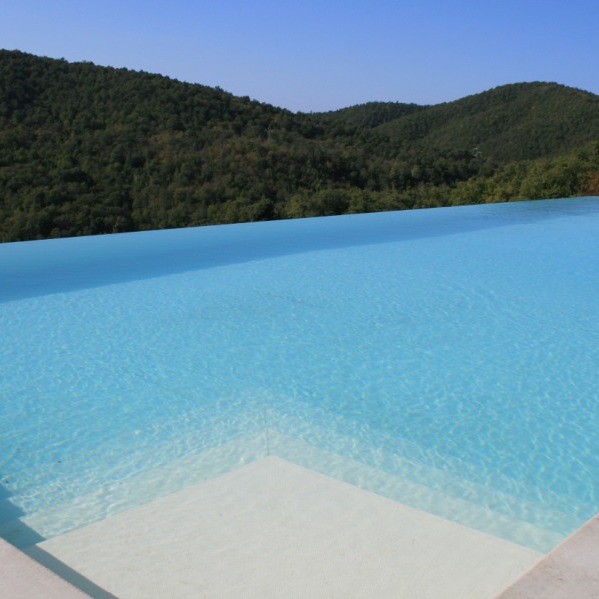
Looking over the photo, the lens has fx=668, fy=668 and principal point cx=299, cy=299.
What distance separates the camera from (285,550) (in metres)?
1.65

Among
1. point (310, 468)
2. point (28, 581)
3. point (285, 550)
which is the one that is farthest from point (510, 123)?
point (28, 581)

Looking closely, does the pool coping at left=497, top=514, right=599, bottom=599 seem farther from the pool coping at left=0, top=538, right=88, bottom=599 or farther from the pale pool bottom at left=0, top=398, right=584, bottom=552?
the pool coping at left=0, top=538, right=88, bottom=599

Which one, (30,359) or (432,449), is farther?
(30,359)

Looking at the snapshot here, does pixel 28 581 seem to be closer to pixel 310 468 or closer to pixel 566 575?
pixel 566 575

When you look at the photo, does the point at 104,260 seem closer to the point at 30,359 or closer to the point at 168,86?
the point at 30,359

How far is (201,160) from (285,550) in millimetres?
15123

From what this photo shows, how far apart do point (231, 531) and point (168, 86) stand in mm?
19452

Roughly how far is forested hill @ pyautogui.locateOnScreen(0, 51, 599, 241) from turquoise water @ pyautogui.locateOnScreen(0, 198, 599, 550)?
660 centimetres

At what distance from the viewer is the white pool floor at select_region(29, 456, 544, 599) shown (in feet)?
4.89

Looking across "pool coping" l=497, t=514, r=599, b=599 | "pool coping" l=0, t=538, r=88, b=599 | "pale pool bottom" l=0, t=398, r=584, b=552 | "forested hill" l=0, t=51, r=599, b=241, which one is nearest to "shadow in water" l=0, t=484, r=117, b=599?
"pale pool bottom" l=0, t=398, r=584, b=552

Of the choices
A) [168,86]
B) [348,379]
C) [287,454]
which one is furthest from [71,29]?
[168,86]

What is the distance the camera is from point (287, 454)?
7.60ft

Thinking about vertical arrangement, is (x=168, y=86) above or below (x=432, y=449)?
above

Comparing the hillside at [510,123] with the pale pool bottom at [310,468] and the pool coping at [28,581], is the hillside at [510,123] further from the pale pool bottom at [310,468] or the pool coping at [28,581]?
the pool coping at [28,581]
